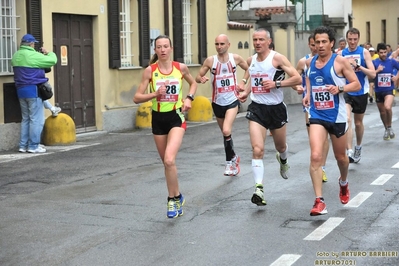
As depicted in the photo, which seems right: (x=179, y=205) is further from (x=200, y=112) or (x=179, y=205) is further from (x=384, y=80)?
(x=200, y=112)

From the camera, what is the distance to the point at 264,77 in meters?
10.6

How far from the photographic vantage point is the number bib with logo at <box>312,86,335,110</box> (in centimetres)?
969

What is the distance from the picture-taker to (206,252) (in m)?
7.88

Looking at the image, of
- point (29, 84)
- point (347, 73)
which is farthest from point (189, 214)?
point (29, 84)

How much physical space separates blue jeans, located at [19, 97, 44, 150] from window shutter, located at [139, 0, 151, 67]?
587 cm

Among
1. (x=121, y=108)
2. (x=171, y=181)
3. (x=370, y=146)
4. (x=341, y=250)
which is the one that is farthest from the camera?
(x=121, y=108)

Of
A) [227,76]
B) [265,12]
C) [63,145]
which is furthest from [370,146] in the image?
[265,12]

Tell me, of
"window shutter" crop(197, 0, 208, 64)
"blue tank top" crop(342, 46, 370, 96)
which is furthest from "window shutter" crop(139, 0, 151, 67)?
"blue tank top" crop(342, 46, 370, 96)

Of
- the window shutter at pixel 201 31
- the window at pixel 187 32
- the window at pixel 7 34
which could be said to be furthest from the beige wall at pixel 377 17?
the window at pixel 7 34

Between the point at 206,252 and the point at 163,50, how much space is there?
8.88 feet

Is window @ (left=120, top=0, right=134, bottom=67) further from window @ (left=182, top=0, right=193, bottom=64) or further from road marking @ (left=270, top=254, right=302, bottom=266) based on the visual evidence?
road marking @ (left=270, top=254, right=302, bottom=266)

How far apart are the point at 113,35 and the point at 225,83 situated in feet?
25.4

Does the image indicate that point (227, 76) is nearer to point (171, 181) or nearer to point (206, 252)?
point (171, 181)

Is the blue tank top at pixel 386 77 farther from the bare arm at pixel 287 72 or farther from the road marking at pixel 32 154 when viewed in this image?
the bare arm at pixel 287 72
